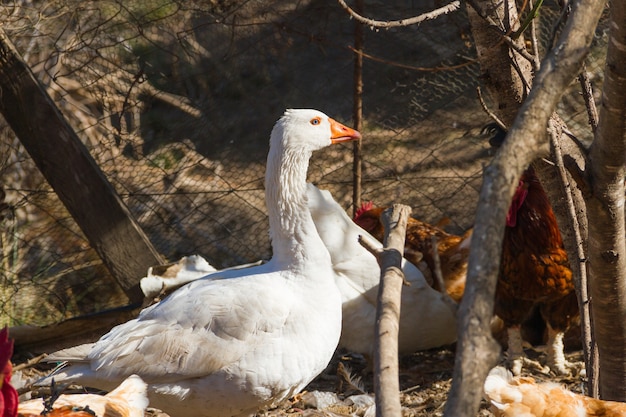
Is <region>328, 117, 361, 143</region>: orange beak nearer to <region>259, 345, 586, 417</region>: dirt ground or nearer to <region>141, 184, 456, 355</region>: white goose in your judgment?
<region>141, 184, 456, 355</region>: white goose

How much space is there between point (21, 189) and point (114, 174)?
1.93ft

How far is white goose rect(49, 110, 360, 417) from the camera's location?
272 cm

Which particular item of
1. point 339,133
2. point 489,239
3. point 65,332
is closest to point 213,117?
→ point 65,332

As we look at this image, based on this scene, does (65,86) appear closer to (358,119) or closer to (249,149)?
(249,149)

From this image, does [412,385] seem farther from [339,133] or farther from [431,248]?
[339,133]

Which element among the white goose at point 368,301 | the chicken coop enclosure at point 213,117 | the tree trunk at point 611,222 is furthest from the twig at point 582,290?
the chicken coop enclosure at point 213,117

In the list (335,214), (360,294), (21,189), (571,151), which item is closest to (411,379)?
(360,294)

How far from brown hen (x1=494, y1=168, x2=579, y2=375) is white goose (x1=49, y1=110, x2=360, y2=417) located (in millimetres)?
1222

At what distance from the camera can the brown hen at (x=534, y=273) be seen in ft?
12.3

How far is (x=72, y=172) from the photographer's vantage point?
4.03 metres

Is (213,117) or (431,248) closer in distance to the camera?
(431,248)

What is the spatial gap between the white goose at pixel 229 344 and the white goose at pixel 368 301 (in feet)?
3.49

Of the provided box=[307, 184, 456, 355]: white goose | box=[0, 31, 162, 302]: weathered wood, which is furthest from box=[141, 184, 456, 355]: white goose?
box=[0, 31, 162, 302]: weathered wood

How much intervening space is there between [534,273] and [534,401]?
1.45 metres
